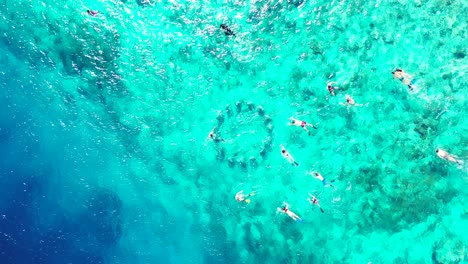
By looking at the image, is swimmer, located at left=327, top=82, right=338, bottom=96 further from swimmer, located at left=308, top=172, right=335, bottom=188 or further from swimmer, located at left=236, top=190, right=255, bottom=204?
swimmer, located at left=236, top=190, right=255, bottom=204

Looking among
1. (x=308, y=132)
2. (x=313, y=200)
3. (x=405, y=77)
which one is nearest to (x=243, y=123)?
(x=308, y=132)

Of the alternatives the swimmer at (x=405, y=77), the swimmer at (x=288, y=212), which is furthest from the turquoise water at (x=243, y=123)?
the swimmer at (x=288, y=212)

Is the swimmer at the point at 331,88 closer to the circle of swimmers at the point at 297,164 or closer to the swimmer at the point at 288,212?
the circle of swimmers at the point at 297,164

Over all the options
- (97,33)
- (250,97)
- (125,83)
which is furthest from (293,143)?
(97,33)

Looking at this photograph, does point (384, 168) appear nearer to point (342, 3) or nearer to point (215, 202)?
point (342, 3)

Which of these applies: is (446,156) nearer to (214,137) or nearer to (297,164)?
(297,164)

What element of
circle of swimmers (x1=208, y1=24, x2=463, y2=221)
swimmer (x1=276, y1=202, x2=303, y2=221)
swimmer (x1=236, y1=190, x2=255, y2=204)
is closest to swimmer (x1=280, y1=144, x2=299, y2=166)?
circle of swimmers (x1=208, y1=24, x2=463, y2=221)
